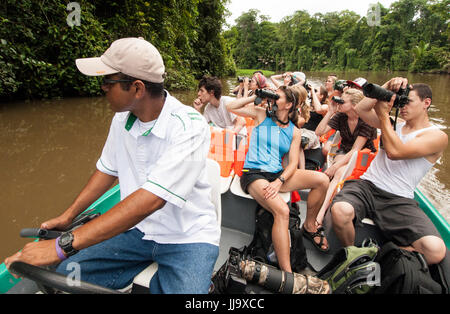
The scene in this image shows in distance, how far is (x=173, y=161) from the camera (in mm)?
942

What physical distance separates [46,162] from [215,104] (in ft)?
9.02

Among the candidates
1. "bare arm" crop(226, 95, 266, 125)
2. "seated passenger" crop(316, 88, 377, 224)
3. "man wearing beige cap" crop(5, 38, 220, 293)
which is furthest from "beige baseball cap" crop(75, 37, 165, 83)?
"seated passenger" crop(316, 88, 377, 224)

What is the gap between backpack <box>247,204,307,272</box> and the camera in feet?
5.73

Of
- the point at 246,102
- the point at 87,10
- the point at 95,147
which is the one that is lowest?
the point at 95,147

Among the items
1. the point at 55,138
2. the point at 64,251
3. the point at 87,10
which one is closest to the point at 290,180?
the point at 64,251

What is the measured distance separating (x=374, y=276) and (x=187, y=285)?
36.7 inches

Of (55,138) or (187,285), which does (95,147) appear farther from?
(187,285)

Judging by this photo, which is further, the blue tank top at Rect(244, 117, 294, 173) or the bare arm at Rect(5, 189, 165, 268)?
the blue tank top at Rect(244, 117, 294, 173)

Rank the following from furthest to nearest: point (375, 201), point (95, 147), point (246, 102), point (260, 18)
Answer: point (260, 18) < point (95, 147) < point (246, 102) < point (375, 201)

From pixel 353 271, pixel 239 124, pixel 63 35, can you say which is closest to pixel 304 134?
pixel 239 124

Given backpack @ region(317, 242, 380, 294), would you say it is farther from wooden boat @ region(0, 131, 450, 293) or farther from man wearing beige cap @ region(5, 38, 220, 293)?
man wearing beige cap @ region(5, 38, 220, 293)

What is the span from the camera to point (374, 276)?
122 cm

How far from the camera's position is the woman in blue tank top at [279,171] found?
69.7 inches

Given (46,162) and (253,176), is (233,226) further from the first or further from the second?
(46,162)
